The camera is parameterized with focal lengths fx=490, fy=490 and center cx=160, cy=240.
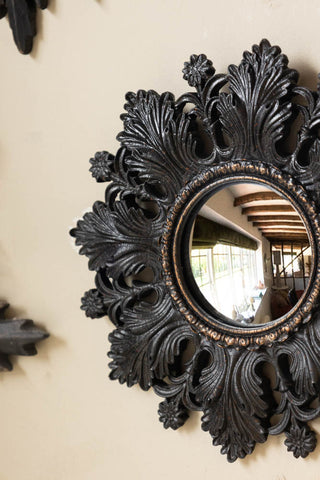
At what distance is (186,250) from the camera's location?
1.11m

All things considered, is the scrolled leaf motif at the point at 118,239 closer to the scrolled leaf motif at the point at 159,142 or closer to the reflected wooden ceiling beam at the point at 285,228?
the scrolled leaf motif at the point at 159,142

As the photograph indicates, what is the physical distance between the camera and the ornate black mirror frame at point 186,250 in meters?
0.98

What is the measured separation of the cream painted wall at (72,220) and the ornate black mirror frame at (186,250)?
0.08m

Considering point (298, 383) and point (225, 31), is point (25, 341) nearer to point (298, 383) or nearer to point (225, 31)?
point (298, 383)

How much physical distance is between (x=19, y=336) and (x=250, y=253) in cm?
69

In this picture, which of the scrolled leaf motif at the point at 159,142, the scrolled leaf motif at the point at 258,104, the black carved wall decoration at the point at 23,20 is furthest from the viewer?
the black carved wall decoration at the point at 23,20

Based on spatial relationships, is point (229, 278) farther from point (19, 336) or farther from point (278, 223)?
point (19, 336)

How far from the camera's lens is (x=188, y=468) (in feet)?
3.91

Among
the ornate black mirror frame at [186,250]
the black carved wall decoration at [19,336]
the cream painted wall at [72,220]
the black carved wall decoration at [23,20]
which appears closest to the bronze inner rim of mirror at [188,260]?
the ornate black mirror frame at [186,250]

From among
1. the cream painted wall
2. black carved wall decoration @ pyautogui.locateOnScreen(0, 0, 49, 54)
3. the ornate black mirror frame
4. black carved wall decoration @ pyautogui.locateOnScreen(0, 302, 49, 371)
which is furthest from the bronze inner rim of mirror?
black carved wall decoration @ pyautogui.locateOnScreen(0, 0, 49, 54)

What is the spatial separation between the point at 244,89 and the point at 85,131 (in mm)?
462

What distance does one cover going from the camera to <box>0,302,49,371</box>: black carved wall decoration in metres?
1.34

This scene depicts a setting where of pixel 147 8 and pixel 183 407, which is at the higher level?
pixel 147 8

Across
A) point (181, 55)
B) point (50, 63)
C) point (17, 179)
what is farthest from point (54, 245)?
point (181, 55)
